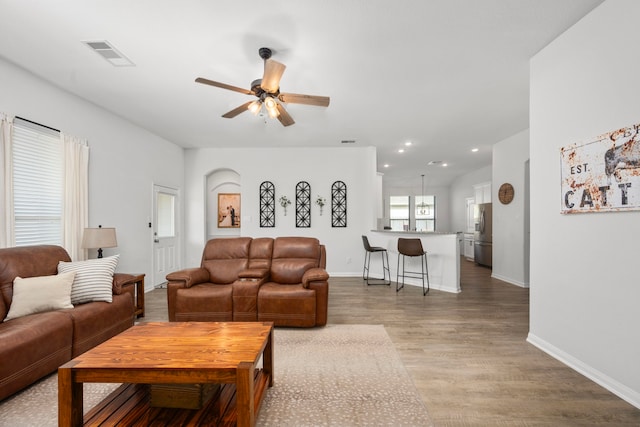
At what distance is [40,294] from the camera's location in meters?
2.38

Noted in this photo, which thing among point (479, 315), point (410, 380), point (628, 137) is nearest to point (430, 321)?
point (479, 315)

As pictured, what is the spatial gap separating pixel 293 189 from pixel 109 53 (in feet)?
12.8

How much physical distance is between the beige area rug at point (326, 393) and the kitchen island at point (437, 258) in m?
2.60

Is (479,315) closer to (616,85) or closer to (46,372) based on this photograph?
(616,85)

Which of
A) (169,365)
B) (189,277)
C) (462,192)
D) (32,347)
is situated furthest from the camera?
(462,192)

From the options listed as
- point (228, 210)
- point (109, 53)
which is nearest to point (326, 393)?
point (109, 53)

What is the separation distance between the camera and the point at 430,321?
3.35 metres

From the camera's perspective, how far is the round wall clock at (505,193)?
17.5ft

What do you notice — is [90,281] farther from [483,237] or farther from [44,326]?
[483,237]

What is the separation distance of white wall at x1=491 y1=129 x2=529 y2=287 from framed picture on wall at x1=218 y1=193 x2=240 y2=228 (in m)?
5.67

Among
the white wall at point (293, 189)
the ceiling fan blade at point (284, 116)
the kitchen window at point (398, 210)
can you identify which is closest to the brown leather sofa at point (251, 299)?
the ceiling fan blade at point (284, 116)

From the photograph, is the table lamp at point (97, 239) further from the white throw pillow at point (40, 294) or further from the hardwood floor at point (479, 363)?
the hardwood floor at point (479, 363)

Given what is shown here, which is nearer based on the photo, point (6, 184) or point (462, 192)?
point (6, 184)

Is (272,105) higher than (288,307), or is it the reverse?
(272,105)
